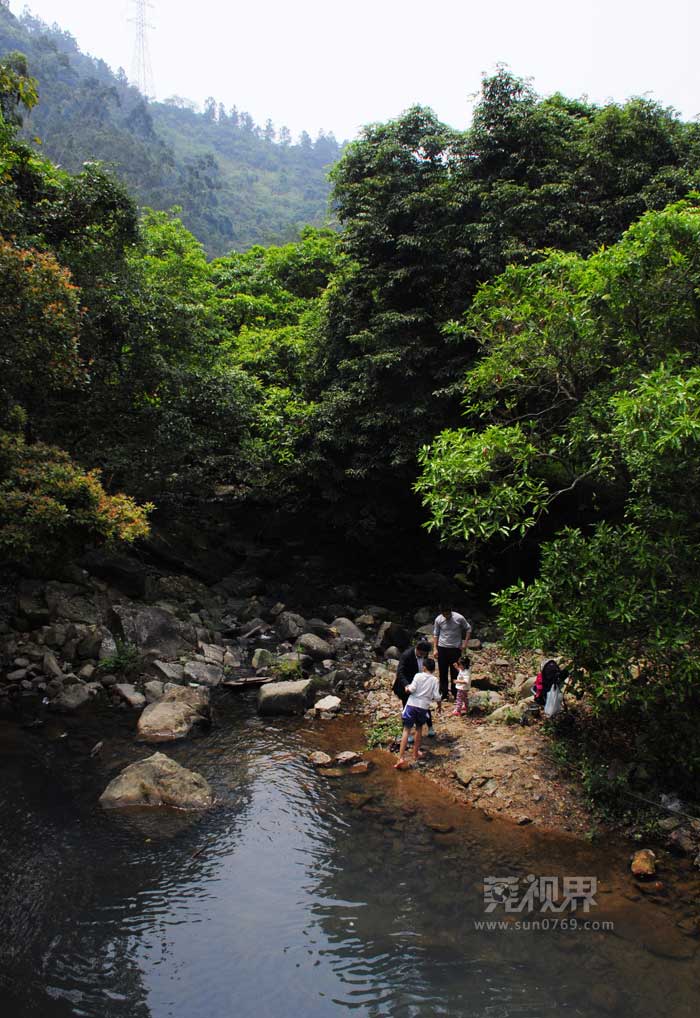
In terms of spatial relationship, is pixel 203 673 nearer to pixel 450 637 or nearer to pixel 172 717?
pixel 172 717

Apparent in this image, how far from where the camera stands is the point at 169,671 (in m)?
13.1

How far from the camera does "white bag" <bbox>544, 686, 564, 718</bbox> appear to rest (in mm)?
9500

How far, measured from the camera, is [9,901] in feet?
20.9

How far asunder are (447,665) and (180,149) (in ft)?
498

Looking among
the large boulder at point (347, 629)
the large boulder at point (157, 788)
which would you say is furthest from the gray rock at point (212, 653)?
the large boulder at point (157, 788)

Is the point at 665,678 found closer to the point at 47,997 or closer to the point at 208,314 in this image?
the point at 47,997

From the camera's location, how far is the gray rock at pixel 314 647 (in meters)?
14.9

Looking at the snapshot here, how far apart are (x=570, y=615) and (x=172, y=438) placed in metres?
12.0

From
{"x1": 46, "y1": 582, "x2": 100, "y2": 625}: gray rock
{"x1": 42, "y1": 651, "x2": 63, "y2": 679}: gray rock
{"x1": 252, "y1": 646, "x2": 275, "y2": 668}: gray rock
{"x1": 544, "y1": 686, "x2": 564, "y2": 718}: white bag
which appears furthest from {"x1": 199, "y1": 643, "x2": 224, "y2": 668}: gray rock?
{"x1": 544, "y1": 686, "x2": 564, "y2": 718}: white bag

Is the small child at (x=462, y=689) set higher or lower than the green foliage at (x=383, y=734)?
higher

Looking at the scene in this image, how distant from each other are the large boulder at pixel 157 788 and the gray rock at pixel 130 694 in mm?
→ 3112

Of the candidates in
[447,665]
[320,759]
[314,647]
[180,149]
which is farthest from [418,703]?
[180,149]

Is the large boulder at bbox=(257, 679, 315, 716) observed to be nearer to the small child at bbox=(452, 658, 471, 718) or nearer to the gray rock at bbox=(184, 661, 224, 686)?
the gray rock at bbox=(184, 661, 224, 686)

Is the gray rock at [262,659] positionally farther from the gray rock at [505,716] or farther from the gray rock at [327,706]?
the gray rock at [505,716]
